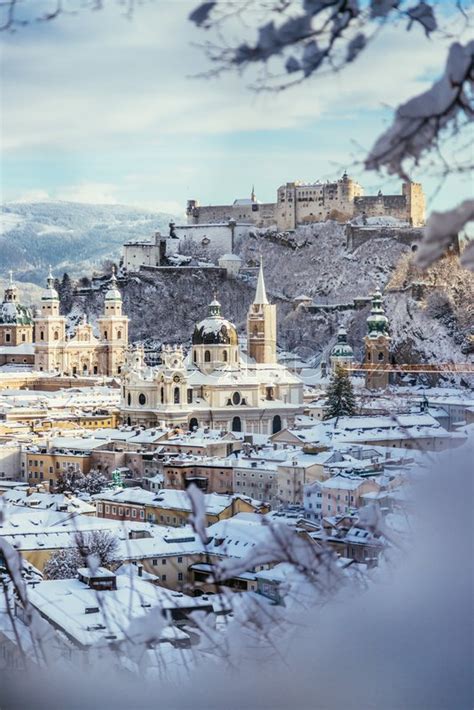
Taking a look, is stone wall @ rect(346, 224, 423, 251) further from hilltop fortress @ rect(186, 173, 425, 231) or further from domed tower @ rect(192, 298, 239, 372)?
domed tower @ rect(192, 298, 239, 372)

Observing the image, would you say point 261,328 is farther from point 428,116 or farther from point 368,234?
point 428,116

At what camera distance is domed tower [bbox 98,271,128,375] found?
84.0 feet

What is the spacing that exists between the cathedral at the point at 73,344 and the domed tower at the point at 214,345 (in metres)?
4.75

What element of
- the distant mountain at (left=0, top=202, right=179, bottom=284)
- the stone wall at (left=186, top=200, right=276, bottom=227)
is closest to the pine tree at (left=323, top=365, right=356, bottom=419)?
the stone wall at (left=186, top=200, right=276, bottom=227)

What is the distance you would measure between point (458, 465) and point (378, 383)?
14.9 metres

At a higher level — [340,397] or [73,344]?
[73,344]

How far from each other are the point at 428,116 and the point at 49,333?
24987 millimetres

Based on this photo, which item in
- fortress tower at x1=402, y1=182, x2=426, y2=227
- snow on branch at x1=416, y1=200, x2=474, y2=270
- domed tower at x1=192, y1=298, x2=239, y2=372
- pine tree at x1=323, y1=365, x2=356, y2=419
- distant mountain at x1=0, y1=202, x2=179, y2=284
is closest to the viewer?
snow on branch at x1=416, y1=200, x2=474, y2=270

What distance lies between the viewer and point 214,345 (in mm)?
20891

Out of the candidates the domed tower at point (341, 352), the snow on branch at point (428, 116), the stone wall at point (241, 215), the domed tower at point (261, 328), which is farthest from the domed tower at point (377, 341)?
the snow on branch at point (428, 116)

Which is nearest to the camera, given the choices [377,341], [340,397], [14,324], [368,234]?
[340,397]

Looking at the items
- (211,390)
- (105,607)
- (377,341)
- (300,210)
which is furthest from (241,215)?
(105,607)

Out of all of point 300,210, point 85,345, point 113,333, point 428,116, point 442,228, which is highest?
point 300,210

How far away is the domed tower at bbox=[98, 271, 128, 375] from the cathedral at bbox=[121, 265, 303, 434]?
4.27 metres
